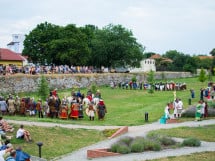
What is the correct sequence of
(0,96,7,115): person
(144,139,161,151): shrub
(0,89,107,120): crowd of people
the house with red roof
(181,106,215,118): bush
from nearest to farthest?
1. (144,139,161,151): shrub
2. (0,89,107,120): crowd of people
3. (181,106,215,118): bush
4. (0,96,7,115): person
5. the house with red roof

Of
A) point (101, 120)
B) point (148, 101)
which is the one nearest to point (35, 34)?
point (148, 101)

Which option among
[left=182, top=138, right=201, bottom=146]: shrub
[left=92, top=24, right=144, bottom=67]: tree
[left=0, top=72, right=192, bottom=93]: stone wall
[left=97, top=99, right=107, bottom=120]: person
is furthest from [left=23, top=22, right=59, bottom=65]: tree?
[left=182, top=138, right=201, bottom=146]: shrub

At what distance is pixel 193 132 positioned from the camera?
76.9 ft

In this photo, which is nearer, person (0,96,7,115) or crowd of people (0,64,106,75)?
person (0,96,7,115)

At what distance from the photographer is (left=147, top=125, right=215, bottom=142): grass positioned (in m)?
22.3

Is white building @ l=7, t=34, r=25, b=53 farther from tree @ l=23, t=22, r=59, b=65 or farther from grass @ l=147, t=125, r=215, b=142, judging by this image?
grass @ l=147, t=125, r=215, b=142

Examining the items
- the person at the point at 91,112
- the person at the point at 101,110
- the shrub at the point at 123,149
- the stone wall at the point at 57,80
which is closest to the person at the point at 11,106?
the person at the point at 91,112

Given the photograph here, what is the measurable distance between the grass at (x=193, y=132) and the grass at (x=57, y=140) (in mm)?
3708

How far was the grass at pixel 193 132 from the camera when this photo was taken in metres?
22.3

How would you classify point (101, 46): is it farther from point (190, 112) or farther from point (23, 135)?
point (23, 135)

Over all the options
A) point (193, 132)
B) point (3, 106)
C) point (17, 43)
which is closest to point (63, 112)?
point (3, 106)

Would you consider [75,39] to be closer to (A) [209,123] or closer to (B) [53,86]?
(B) [53,86]

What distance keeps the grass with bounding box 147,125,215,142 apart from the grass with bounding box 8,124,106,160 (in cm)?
371

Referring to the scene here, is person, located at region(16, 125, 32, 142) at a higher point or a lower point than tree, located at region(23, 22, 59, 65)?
lower
